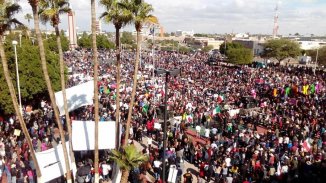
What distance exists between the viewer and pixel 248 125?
71.2ft

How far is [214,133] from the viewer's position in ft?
65.1

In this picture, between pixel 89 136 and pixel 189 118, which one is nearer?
pixel 89 136

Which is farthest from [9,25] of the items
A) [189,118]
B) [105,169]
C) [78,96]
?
[189,118]

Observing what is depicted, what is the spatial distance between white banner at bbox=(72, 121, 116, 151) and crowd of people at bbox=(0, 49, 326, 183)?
0.77 m

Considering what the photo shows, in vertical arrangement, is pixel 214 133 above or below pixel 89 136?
below

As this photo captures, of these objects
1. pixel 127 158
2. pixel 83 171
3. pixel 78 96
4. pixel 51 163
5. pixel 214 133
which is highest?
pixel 78 96

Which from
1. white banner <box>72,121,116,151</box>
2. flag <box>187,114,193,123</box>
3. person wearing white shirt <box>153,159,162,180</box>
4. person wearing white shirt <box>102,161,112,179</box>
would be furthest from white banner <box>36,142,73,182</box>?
flag <box>187,114,193,123</box>

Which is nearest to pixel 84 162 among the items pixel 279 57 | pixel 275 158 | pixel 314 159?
pixel 275 158

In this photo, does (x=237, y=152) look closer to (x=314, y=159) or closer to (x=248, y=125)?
(x=314, y=159)

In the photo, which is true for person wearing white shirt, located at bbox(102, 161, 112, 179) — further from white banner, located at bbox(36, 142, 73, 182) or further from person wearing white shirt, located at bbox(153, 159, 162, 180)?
person wearing white shirt, located at bbox(153, 159, 162, 180)

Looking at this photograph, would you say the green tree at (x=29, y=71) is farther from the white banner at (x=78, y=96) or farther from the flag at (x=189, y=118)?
the flag at (x=189, y=118)

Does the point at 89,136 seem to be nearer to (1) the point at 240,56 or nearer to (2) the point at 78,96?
(2) the point at 78,96

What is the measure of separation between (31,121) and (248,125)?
13643mm

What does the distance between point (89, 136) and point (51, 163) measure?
2.11 metres
